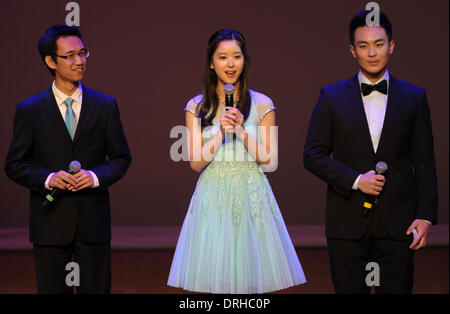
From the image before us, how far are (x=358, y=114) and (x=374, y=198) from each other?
1.16 ft

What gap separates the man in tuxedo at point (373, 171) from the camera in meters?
2.66

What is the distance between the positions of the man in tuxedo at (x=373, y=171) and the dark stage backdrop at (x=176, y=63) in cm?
307

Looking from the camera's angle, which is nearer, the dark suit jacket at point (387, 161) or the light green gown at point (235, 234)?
the dark suit jacket at point (387, 161)

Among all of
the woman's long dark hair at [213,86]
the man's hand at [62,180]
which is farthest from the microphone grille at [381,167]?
the man's hand at [62,180]

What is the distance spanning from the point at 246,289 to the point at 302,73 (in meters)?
3.42

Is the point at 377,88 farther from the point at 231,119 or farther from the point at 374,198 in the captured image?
the point at 231,119

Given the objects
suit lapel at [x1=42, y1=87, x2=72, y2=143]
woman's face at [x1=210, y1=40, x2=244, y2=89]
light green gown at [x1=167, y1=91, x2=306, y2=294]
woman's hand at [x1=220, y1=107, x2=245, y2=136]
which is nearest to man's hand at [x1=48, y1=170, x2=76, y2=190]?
suit lapel at [x1=42, y1=87, x2=72, y2=143]

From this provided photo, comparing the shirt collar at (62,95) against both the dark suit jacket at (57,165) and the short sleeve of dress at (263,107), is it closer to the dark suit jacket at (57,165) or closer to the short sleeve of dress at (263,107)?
the dark suit jacket at (57,165)

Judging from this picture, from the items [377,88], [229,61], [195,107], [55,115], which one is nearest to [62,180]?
[55,115]

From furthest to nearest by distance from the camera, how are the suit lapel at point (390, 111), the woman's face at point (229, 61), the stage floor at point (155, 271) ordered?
the stage floor at point (155, 271) → the woman's face at point (229, 61) → the suit lapel at point (390, 111)

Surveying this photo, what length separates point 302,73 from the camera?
593cm

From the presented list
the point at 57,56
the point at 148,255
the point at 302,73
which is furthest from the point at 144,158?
the point at 57,56

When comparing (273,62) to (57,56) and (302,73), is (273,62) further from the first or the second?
(57,56)

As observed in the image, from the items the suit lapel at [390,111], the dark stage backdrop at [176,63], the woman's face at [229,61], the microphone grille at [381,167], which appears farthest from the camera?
the dark stage backdrop at [176,63]
